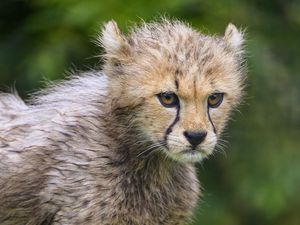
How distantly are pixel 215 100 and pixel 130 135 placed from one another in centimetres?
57

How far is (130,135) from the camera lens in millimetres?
7863

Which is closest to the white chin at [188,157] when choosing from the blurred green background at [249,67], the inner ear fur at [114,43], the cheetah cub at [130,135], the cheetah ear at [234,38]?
the cheetah cub at [130,135]

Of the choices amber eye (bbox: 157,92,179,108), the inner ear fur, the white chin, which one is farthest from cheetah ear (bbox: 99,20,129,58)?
the white chin

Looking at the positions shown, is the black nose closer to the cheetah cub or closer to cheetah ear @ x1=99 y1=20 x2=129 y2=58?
the cheetah cub

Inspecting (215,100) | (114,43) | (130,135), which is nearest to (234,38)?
(215,100)

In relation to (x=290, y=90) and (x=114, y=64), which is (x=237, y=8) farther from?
(x=114, y=64)

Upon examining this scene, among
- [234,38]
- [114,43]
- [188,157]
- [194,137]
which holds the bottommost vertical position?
[188,157]

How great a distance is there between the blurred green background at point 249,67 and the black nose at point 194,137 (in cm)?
394

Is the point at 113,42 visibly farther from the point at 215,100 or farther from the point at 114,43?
the point at 215,100

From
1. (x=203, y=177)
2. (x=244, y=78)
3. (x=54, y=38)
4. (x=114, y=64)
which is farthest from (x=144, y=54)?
(x=203, y=177)

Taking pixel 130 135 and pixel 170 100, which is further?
pixel 130 135

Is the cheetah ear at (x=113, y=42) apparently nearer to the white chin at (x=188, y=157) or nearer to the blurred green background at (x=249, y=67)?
the white chin at (x=188, y=157)

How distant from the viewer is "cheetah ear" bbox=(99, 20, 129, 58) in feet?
25.8

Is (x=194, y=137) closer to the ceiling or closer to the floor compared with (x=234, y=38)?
closer to the floor
